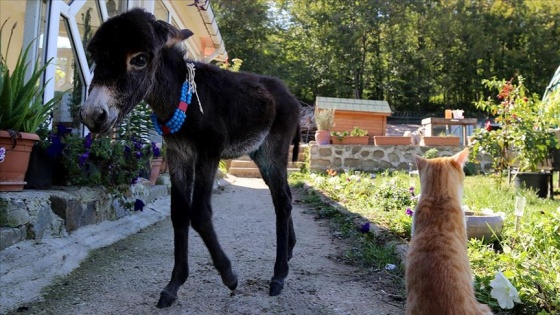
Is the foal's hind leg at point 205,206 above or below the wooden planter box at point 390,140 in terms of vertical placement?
below

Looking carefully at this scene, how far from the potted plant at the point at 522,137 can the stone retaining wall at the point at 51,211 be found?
195 inches

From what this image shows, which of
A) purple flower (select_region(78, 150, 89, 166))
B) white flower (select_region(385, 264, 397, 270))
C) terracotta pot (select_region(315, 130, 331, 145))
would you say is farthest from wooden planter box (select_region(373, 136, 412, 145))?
purple flower (select_region(78, 150, 89, 166))

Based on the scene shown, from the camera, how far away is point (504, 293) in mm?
2078

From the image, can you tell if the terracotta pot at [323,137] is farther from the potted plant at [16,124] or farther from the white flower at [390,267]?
the potted plant at [16,124]

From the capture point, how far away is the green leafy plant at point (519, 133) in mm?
6203

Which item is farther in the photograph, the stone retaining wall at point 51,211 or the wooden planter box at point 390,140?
the wooden planter box at point 390,140

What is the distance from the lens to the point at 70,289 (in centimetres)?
257

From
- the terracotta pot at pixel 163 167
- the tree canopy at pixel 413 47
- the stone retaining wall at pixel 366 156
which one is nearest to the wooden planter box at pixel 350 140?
the stone retaining wall at pixel 366 156

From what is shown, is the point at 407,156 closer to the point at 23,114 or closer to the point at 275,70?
the point at 23,114

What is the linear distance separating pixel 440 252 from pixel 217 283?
4.75ft

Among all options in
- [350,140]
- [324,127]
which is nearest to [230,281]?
[350,140]

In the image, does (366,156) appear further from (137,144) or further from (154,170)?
(137,144)

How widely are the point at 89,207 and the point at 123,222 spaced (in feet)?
1.87

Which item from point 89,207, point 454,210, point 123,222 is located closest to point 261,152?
point 454,210
